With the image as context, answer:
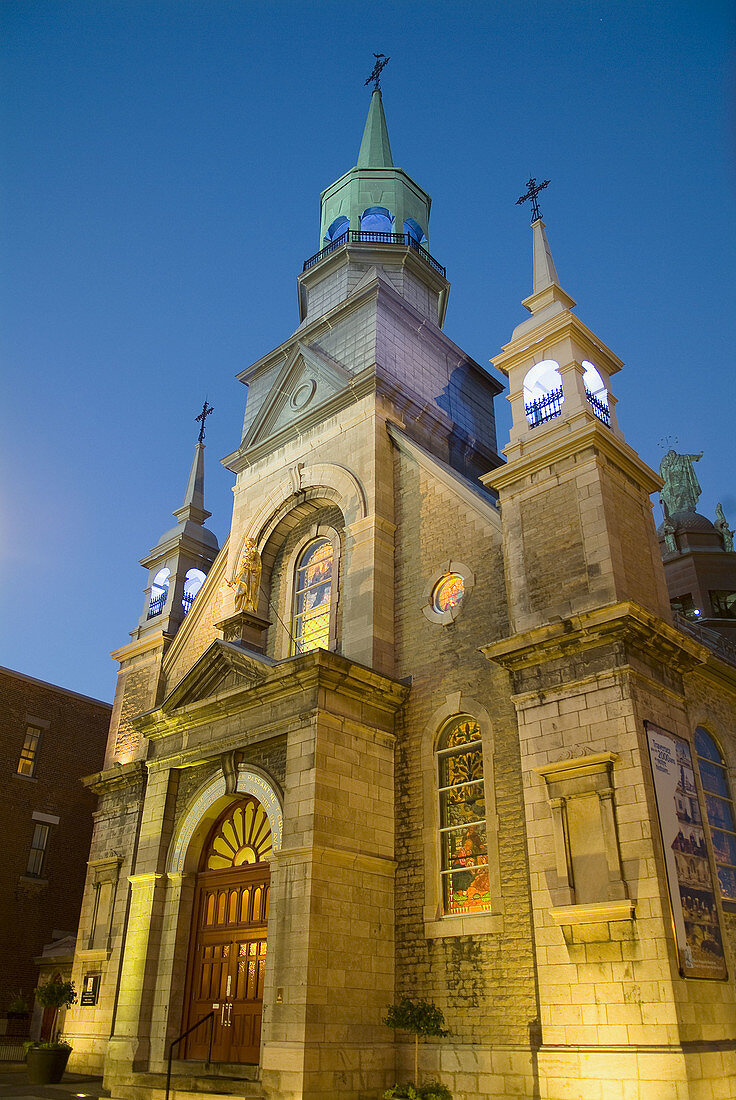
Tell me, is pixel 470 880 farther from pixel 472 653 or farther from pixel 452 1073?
pixel 472 653

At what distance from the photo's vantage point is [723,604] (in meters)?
34.3

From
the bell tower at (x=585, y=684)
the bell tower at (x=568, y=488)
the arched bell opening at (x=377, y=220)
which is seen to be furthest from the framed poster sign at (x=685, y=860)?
the arched bell opening at (x=377, y=220)

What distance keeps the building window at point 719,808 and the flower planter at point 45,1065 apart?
12924 millimetres

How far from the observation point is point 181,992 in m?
16.0

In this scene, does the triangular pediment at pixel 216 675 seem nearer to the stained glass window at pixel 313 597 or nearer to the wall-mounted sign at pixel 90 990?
the stained glass window at pixel 313 597

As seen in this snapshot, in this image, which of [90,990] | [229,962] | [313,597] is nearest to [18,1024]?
[90,990]

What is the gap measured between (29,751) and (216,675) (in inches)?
519

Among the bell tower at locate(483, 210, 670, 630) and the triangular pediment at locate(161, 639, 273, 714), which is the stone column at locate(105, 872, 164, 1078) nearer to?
the triangular pediment at locate(161, 639, 273, 714)

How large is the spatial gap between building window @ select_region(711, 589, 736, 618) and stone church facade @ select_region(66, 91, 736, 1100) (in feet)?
58.4

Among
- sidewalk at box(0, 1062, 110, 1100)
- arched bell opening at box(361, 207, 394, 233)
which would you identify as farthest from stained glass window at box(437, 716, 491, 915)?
arched bell opening at box(361, 207, 394, 233)

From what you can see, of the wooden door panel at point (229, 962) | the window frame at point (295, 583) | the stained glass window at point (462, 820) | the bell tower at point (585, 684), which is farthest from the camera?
the window frame at point (295, 583)

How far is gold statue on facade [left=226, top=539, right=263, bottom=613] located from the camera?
2020 cm

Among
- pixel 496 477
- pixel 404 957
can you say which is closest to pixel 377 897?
pixel 404 957

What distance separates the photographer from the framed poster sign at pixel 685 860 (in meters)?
11.3
